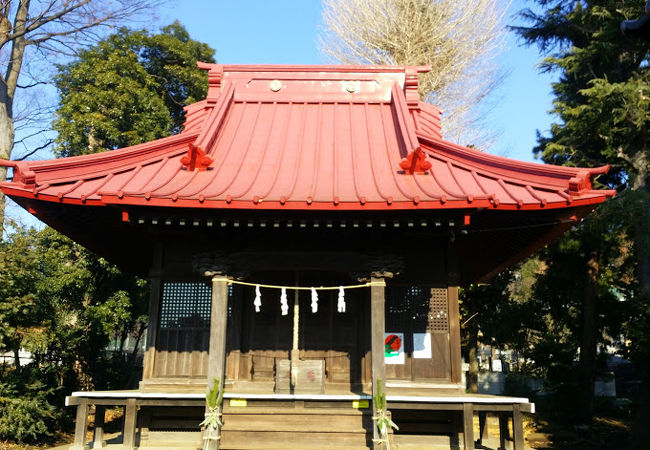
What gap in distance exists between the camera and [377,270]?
25.5ft

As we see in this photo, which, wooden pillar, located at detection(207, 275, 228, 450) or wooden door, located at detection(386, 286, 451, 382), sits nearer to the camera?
wooden pillar, located at detection(207, 275, 228, 450)

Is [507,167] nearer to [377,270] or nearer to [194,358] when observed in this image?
[377,270]

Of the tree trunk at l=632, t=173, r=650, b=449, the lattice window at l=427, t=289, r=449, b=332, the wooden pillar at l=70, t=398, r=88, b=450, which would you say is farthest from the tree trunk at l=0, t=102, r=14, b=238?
the tree trunk at l=632, t=173, r=650, b=449

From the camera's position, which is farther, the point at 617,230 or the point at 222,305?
the point at 617,230

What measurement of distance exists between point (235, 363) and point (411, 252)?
342 cm

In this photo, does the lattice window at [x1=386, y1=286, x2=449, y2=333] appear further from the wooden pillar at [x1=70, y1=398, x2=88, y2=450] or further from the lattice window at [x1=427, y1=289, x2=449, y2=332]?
the wooden pillar at [x1=70, y1=398, x2=88, y2=450]

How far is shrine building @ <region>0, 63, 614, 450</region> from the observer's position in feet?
23.6

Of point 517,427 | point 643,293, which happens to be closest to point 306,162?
point 517,427

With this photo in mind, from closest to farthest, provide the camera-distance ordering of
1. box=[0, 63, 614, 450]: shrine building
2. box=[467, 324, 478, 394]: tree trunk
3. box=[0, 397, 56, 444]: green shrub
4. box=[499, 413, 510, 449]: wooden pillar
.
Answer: box=[0, 63, 614, 450]: shrine building, box=[499, 413, 510, 449]: wooden pillar, box=[0, 397, 56, 444]: green shrub, box=[467, 324, 478, 394]: tree trunk

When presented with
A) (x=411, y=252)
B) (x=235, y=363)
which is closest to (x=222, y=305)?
→ (x=235, y=363)

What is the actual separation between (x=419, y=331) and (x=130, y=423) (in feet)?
15.3

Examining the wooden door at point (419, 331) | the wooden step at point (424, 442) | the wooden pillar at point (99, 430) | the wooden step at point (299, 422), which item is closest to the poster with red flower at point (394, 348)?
the wooden door at point (419, 331)

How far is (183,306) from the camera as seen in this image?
868 cm

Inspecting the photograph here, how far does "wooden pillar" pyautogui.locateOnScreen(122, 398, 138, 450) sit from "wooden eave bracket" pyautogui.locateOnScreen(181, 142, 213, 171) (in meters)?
3.68
